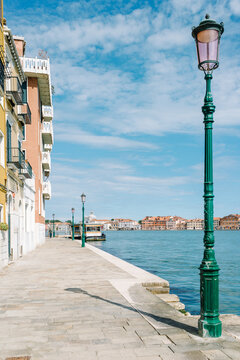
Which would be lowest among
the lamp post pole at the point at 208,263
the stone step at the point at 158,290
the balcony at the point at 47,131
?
the stone step at the point at 158,290

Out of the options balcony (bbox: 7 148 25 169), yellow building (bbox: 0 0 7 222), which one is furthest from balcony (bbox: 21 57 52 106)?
yellow building (bbox: 0 0 7 222)

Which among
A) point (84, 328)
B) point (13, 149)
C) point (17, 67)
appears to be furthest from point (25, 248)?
point (84, 328)

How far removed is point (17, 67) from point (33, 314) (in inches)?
566

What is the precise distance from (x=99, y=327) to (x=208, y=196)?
9.48 feet

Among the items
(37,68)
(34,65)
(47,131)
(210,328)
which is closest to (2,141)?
(210,328)

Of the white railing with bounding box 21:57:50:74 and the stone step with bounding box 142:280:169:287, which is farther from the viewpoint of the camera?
the white railing with bounding box 21:57:50:74

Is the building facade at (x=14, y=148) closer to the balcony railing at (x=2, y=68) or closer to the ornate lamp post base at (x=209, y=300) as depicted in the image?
the balcony railing at (x=2, y=68)

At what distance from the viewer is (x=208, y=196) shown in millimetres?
6227

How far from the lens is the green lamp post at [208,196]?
5902 millimetres

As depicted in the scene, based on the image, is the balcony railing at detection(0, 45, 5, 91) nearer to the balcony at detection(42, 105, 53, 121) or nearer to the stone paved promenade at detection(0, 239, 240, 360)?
the stone paved promenade at detection(0, 239, 240, 360)

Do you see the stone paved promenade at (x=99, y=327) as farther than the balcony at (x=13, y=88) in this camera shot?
No

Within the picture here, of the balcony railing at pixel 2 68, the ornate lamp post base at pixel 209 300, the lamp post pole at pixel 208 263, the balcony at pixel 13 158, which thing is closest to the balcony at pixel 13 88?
the balcony railing at pixel 2 68

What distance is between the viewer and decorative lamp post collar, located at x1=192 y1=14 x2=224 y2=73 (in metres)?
6.03

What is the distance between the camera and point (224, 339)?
575 centimetres
